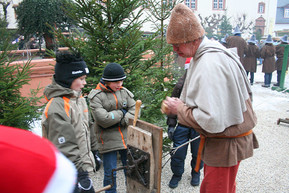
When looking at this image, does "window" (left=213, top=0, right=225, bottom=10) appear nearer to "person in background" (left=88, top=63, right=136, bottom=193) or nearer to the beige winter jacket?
"person in background" (left=88, top=63, right=136, bottom=193)

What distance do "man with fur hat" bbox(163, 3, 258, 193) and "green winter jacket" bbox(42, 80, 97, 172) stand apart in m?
0.82

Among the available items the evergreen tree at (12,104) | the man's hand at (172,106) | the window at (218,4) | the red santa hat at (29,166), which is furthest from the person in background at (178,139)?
the window at (218,4)

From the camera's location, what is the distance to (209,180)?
1.96 m

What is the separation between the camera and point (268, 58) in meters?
10.6

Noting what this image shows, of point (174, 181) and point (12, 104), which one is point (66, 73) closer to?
point (12, 104)

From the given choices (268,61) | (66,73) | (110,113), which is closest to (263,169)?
(110,113)

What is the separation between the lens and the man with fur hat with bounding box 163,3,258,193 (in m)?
1.67

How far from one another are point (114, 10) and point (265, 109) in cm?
576

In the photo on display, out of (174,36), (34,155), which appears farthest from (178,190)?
Answer: (34,155)

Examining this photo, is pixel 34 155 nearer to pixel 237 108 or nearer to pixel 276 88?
pixel 237 108

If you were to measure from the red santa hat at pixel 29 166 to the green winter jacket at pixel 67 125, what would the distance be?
4.16 feet

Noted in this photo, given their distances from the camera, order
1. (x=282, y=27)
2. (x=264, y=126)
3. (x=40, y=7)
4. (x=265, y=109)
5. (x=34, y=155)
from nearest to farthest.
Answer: (x=34, y=155) < (x=264, y=126) < (x=40, y=7) < (x=265, y=109) < (x=282, y=27)

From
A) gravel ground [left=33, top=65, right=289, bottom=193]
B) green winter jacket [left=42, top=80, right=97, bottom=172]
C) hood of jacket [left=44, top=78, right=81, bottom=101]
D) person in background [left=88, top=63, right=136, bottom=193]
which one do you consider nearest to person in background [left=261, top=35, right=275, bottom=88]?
gravel ground [left=33, top=65, right=289, bottom=193]

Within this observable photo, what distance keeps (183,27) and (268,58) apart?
1014 centimetres
